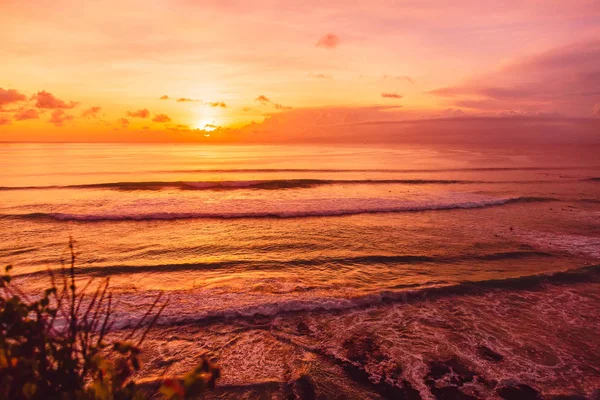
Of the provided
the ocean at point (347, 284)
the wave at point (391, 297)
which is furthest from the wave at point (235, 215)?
the wave at point (391, 297)

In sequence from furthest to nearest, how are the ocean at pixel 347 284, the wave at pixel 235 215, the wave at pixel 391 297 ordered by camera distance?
the wave at pixel 235 215, the wave at pixel 391 297, the ocean at pixel 347 284

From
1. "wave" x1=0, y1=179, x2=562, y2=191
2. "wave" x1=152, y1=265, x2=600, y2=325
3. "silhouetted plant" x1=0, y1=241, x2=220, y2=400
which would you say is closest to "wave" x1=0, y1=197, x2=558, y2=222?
"wave" x1=152, y1=265, x2=600, y2=325

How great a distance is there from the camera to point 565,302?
11.2 meters

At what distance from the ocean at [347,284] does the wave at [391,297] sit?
2.1 inches

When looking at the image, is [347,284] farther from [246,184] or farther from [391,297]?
[246,184]

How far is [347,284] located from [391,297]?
5.33ft

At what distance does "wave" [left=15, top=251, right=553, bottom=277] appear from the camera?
1385cm

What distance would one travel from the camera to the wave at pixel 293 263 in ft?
45.4

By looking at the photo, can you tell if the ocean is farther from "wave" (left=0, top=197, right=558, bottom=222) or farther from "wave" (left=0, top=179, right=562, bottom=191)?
"wave" (left=0, top=179, right=562, bottom=191)

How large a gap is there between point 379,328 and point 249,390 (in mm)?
3996

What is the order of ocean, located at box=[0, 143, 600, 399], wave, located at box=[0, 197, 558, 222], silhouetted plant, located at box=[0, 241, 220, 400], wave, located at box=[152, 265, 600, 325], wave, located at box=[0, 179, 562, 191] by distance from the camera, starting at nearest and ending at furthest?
silhouetted plant, located at box=[0, 241, 220, 400] < ocean, located at box=[0, 143, 600, 399] < wave, located at box=[152, 265, 600, 325] < wave, located at box=[0, 197, 558, 222] < wave, located at box=[0, 179, 562, 191]

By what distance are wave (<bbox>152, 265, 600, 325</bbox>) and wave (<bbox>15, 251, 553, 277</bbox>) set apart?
2.23 m

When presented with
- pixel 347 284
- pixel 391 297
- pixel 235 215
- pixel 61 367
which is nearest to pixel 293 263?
pixel 347 284

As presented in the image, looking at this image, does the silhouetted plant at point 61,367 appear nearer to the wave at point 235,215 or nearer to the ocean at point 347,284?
the ocean at point 347,284
